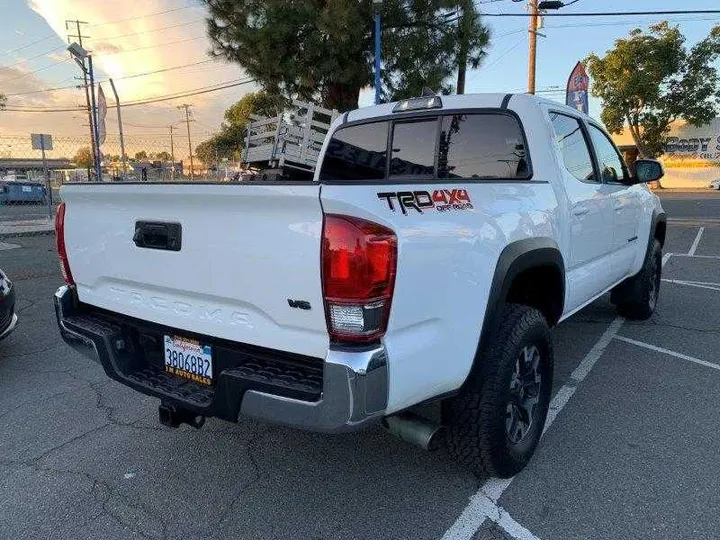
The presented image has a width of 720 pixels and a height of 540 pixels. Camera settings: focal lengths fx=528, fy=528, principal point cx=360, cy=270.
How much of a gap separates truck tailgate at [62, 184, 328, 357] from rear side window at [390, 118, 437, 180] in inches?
75.5

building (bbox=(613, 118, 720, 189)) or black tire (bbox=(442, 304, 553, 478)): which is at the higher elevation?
building (bbox=(613, 118, 720, 189))

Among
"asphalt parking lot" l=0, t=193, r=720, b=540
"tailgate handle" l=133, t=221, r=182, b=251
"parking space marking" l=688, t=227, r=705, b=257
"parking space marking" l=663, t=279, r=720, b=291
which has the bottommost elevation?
"asphalt parking lot" l=0, t=193, r=720, b=540

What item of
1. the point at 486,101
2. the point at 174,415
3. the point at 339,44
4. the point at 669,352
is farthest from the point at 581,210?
the point at 339,44

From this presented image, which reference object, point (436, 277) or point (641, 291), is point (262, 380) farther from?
point (641, 291)

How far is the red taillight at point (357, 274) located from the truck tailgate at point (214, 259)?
0.06 metres

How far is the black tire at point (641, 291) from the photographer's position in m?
5.25

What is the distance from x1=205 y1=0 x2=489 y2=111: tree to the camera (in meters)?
12.8

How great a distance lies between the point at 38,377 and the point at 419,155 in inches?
137

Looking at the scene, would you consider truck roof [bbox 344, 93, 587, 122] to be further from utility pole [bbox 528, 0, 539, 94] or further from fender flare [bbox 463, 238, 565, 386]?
utility pole [bbox 528, 0, 539, 94]

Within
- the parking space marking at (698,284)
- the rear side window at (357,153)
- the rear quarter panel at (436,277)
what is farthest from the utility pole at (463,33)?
the rear quarter panel at (436,277)

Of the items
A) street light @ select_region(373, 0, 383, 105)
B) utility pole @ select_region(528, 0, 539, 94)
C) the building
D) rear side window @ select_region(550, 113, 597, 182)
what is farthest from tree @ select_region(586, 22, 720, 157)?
rear side window @ select_region(550, 113, 597, 182)

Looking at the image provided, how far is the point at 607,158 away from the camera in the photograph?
14.4 feet

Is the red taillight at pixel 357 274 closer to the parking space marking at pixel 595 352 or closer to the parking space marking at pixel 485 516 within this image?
the parking space marking at pixel 485 516

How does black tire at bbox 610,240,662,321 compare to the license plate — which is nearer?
the license plate
